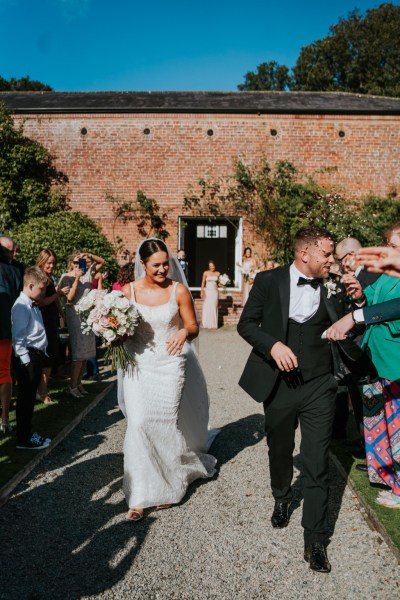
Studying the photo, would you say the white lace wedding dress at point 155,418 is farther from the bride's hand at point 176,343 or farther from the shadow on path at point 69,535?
the shadow on path at point 69,535

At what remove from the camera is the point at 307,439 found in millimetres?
3736

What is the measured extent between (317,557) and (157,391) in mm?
1750

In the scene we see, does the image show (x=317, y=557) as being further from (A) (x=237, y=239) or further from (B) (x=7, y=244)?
(A) (x=237, y=239)

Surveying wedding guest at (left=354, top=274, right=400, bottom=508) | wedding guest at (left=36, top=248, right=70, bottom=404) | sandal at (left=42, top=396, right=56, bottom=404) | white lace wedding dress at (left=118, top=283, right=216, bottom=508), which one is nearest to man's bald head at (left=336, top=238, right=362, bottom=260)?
wedding guest at (left=354, top=274, right=400, bottom=508)

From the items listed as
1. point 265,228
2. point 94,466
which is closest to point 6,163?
point 265,228

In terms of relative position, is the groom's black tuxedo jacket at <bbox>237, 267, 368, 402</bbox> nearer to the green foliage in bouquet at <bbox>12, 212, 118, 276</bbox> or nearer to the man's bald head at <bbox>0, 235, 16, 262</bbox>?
the man's bald head at <bbox>0, 235, 16, 262</bbox>

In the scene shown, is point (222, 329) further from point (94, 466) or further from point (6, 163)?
point (94, 466)

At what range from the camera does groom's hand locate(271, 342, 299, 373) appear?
3.52 metres

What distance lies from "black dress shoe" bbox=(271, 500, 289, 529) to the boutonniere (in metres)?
1.66

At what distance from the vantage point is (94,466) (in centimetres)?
522

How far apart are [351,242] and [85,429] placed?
12.6ft

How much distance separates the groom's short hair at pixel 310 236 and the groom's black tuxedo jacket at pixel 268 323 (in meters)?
0.27

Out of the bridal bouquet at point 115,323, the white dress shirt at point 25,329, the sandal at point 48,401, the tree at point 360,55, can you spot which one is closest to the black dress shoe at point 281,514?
the bridal bouquet at point 115,323

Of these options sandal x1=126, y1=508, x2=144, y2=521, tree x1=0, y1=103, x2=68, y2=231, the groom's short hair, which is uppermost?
tree x1=0, y1=103, x2=68, y2=231
